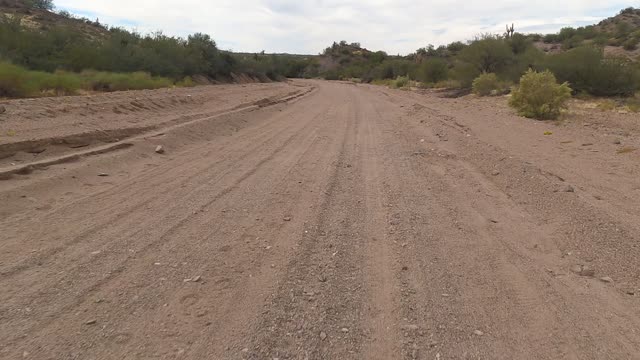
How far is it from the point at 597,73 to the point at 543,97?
890 cm

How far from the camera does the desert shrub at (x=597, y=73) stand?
26.2m

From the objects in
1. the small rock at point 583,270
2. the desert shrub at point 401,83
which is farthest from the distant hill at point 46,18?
the small rock at point 583,270

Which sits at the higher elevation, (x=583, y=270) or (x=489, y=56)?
(x=489, y=56)

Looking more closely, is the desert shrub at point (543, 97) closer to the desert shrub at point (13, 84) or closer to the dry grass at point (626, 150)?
the dry grass at point (626, 150)

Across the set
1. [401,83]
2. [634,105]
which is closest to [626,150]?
[634,105]

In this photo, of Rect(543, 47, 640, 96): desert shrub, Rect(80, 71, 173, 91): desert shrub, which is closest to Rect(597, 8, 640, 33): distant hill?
Rect(543, 47, 640, 96): desert shrub

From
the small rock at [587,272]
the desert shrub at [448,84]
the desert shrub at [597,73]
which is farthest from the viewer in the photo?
the desert shrub at [448,84]

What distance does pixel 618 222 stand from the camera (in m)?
6.51

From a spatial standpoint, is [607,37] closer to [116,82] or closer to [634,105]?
[634,105]

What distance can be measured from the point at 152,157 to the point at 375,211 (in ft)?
17.3

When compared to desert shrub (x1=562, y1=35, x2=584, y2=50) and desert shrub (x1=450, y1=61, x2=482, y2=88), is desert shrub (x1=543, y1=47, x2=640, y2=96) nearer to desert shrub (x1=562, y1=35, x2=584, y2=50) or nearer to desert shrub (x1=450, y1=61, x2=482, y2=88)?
desert shrub (x1=450, y1=61, x2=482, y2=88)

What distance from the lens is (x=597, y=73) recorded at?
2642 centimetres

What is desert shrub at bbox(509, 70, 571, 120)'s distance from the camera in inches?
776

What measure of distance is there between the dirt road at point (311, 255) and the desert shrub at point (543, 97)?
9239mm
